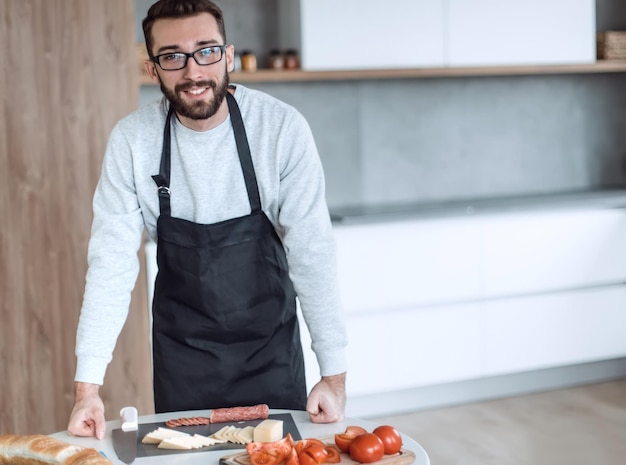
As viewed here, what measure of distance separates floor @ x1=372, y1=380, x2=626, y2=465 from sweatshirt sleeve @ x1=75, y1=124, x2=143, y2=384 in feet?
5.98

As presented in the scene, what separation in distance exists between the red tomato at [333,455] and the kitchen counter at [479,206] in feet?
7.38

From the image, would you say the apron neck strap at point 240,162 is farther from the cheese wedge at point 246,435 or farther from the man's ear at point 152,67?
the cheese wedge at point 246,435

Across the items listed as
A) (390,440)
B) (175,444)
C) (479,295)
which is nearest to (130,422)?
(175,444)

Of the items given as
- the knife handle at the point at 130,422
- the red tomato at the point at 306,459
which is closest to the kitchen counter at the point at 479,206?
the knife handle at the point at 130,422

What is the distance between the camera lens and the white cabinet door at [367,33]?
13.0ft

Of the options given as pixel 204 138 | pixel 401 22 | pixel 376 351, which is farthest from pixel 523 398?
pixel 204 138

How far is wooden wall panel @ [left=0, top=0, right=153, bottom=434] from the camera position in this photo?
3.27m

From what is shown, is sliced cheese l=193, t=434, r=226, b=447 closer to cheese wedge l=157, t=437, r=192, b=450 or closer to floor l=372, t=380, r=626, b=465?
cheese wedge l=157, t=437, r=192, b=450

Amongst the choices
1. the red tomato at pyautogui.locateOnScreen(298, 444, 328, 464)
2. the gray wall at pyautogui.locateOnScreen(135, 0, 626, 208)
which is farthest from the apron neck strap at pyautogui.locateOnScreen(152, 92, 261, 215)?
the gray wall at pyautogui.locateOnScreen(135, 0, 626, 208)

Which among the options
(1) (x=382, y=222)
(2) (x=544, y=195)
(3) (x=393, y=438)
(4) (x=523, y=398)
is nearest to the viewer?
(3) (x=393, y=438)

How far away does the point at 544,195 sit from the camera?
4.77 m

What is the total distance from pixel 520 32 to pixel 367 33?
79cm

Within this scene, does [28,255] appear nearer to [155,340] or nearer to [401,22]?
[155,340]

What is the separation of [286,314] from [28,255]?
1.47 metres
